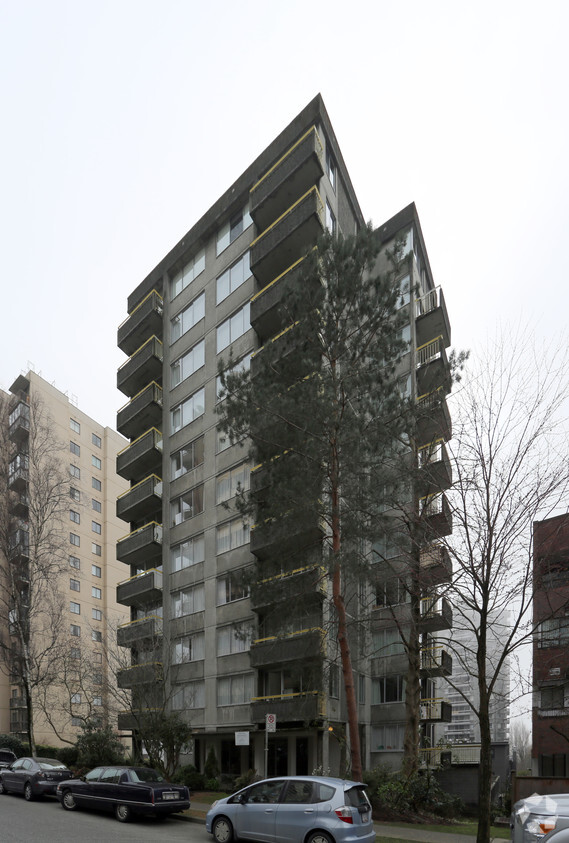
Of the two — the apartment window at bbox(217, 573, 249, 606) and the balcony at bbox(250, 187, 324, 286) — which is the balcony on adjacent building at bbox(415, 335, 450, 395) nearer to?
the balcony at bbox(250, 187, 324, 286)

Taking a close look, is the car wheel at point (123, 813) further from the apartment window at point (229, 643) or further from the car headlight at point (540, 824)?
the apartment window at point (229, 643)

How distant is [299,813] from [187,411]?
2643 cm

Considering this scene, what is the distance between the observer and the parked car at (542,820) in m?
8.67

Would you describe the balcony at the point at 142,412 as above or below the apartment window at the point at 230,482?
above

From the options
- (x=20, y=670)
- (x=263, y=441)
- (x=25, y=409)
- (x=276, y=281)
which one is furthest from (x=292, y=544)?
(x=25, y=409)

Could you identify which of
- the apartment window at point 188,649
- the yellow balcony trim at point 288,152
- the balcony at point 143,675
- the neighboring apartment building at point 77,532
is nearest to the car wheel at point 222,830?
the balcony at point 143,675

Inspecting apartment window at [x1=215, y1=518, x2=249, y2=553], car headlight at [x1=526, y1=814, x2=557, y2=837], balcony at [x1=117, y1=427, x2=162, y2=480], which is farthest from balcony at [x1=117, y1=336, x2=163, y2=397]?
car headlight at [x1=526, y1=814, x2=557, y2=837]

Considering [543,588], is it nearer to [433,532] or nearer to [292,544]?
[433,532]

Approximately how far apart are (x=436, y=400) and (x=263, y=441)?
5.16 m

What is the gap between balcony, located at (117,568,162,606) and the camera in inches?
1480

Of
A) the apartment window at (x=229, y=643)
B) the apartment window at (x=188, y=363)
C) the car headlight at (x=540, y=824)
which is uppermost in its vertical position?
the apartment window at (x=188, y=363)

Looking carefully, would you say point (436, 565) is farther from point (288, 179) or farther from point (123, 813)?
point (288, 179)

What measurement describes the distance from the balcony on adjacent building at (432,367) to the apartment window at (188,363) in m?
11.2

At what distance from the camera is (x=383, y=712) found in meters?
32.6
